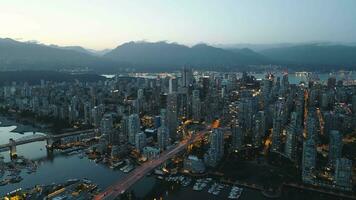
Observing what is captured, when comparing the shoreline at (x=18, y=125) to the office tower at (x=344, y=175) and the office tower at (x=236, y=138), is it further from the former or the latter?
the office tower at (x=344, y=175)

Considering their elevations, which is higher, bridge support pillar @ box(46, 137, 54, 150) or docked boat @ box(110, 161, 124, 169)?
bridge support pillar @ box(46, 137, 54, 150)

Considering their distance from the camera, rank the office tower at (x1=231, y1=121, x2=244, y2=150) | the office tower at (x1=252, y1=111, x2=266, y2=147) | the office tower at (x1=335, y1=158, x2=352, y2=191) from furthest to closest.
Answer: the office tower at (x1=252, y1=111, x2=266, y2=147)
the office tower at (x1=231, y1=121, x2=244, y2=150)
the office tower at (x1=335, y1=158, x2=352, y2=191)

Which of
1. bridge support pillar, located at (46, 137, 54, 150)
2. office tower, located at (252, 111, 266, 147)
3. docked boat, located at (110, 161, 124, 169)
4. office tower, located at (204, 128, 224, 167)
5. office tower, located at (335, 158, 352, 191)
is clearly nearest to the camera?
office tower, located at (335, 158, 352, 191)

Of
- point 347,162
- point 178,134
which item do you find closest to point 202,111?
point 178,134

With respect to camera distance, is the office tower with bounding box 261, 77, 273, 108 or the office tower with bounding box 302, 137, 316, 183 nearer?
the office tower with bounding box 302, 137, 316, 183

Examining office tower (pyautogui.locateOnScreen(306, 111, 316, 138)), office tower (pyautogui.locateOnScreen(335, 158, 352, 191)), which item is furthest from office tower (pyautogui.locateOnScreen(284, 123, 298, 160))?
office tower (pyautogui.locateOnScreen(335, 158, 352, 191))

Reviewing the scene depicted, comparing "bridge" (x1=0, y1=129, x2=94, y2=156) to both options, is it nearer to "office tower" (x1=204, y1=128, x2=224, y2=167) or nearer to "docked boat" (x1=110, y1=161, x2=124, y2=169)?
"docked boat" (x1=110, y1=161, x2=124, y2=169)

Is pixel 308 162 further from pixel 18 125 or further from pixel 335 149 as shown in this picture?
pixel 18 125

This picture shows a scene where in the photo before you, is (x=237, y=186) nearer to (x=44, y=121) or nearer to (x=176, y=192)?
(x=176, y=192)
